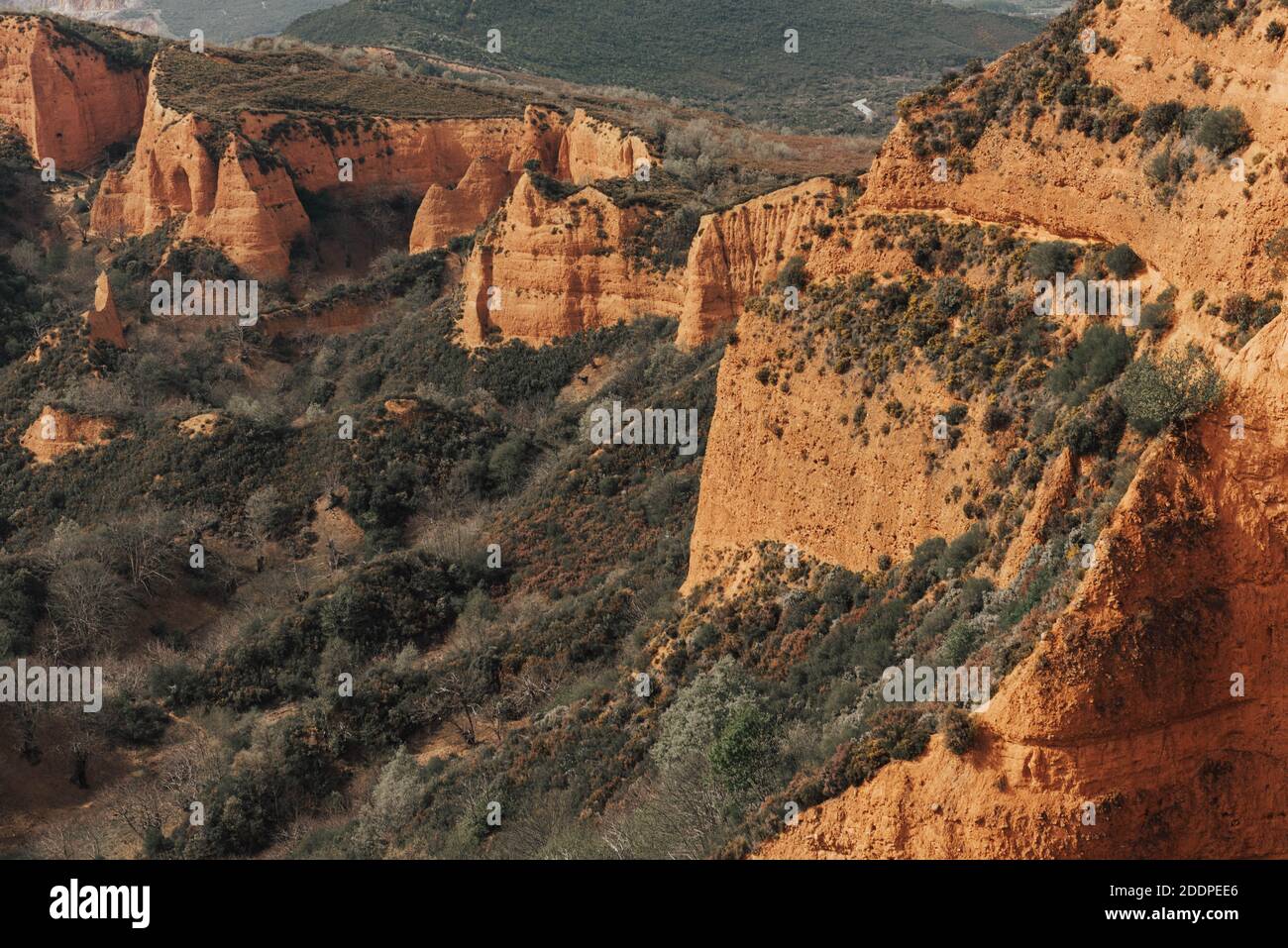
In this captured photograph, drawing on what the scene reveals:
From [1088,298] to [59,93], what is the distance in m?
65.7

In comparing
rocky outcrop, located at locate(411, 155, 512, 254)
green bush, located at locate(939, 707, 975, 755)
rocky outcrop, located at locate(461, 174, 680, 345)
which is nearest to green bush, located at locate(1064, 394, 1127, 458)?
green bush, located at locate(939, 707, 975, 755)

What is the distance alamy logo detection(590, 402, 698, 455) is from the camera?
38.2 m

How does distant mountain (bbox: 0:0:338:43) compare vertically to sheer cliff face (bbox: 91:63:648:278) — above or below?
above

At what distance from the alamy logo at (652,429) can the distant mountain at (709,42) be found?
225 ft

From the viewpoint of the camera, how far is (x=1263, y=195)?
17359 millimetres

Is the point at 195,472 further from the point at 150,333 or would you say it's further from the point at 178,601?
the point at 150,333

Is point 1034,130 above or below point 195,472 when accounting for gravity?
above

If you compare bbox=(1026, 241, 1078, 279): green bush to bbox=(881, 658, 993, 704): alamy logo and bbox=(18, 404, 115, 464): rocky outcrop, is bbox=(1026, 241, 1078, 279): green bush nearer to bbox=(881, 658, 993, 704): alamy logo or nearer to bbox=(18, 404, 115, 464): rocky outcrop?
bbox=(881, 658, 993, 704): alamy logo

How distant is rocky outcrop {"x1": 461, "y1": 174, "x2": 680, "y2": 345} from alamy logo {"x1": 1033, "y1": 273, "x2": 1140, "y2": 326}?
84.9 ft

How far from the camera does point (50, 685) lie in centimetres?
3372

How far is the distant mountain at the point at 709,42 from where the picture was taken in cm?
11356

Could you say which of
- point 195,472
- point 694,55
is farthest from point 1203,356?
point 694,55

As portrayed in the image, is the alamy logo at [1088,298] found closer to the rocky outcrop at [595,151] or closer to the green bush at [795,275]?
the green bush at [795,275]

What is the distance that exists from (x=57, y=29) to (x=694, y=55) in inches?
2459
